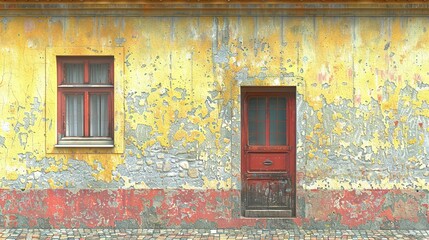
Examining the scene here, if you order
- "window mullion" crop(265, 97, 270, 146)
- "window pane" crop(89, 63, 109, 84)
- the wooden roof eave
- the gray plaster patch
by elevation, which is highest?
the wooden roof eave

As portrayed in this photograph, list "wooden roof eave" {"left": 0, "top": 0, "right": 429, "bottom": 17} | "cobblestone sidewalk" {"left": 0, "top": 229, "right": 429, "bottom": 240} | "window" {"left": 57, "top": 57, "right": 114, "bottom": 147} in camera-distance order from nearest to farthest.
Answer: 1. "cobblestone sidewalk" {"left": 0, "top": 229, "right": 429, "bottom": 240}
2. "wooden roof eave" {"left": 0, "top": 0, "right": 429, "bottom": 17}
3. "window" {"left": 57, "top": 57, "right": 114, "bottom": 147}

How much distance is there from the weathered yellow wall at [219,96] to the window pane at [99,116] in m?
0.38

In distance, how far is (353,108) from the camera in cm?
834

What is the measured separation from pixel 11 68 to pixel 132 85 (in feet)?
6.36

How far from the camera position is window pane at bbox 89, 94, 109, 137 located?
8602mm

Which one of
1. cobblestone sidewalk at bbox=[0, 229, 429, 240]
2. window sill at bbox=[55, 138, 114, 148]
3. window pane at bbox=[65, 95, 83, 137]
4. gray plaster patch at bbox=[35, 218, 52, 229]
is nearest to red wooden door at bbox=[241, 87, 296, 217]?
cobblestone sidewalk at bbox=[0, 229, 429, 240]

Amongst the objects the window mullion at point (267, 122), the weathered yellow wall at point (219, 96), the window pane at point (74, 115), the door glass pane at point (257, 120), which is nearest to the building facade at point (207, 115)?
the weathered yellow wall at point (219, 96)

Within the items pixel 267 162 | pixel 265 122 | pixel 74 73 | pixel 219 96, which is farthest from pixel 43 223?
pixel 265 122

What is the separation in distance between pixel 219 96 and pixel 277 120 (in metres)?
1.08

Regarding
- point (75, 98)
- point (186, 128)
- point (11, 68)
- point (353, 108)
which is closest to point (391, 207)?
point (353, 108)

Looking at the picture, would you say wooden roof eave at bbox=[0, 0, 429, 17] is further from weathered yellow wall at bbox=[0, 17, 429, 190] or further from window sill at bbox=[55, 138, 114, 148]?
window sill at bbox=[55, 138, 114, 148]

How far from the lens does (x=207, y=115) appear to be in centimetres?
840

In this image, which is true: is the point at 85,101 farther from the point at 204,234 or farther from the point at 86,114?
the point at 204,234

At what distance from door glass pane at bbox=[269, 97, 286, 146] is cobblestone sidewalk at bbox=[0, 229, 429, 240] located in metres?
1.48
